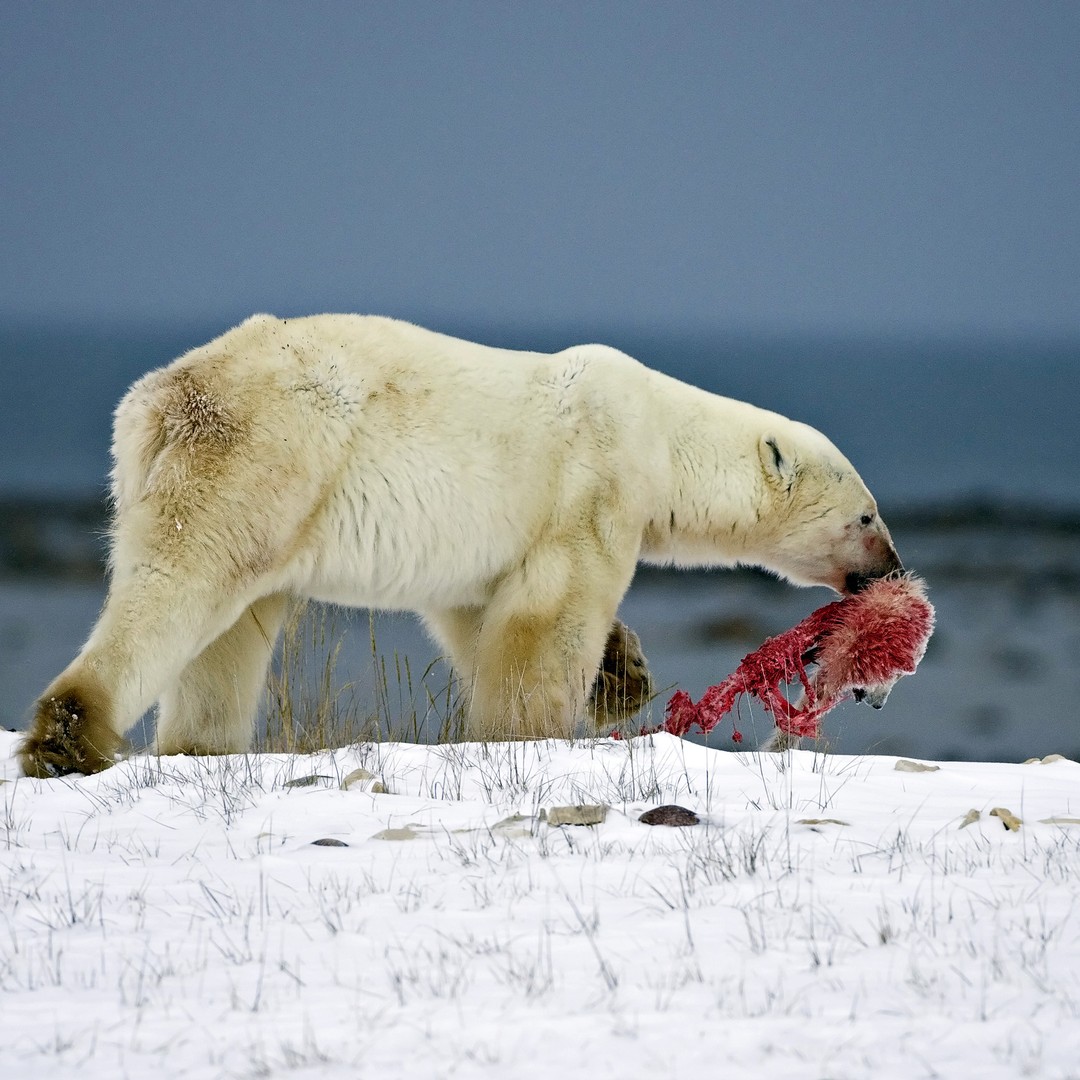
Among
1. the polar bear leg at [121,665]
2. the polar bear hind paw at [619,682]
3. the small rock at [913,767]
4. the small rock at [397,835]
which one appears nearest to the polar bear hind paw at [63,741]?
the polar bear leg at [121,665]

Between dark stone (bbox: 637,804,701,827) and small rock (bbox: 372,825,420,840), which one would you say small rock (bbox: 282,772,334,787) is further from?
dark stone (bbox: 637,804,701,827)

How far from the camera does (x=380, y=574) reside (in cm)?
579

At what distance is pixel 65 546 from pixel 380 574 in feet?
57.7

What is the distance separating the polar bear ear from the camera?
6680 mm

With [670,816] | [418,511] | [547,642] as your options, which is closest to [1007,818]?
[670,816]

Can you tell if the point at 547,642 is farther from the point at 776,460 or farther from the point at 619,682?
the point at 776,460

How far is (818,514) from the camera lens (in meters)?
6.81

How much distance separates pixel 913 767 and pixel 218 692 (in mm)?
3031

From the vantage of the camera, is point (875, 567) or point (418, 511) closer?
point (418, 511)

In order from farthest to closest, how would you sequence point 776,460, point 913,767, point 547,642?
point 776,460
point 547,642
point 913,767

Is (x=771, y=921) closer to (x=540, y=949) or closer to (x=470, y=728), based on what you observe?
(x=540, y=949)

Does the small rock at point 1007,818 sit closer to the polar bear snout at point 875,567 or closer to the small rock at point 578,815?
the small rock at point 578,815

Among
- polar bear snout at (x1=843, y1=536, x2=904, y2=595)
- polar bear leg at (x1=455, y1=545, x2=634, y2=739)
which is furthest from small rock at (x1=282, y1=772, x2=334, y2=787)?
polar bear snout at (x1=843, y1=536, x2=904, y2=595)

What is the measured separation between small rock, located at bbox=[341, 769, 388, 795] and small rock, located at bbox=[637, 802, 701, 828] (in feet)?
2.95
